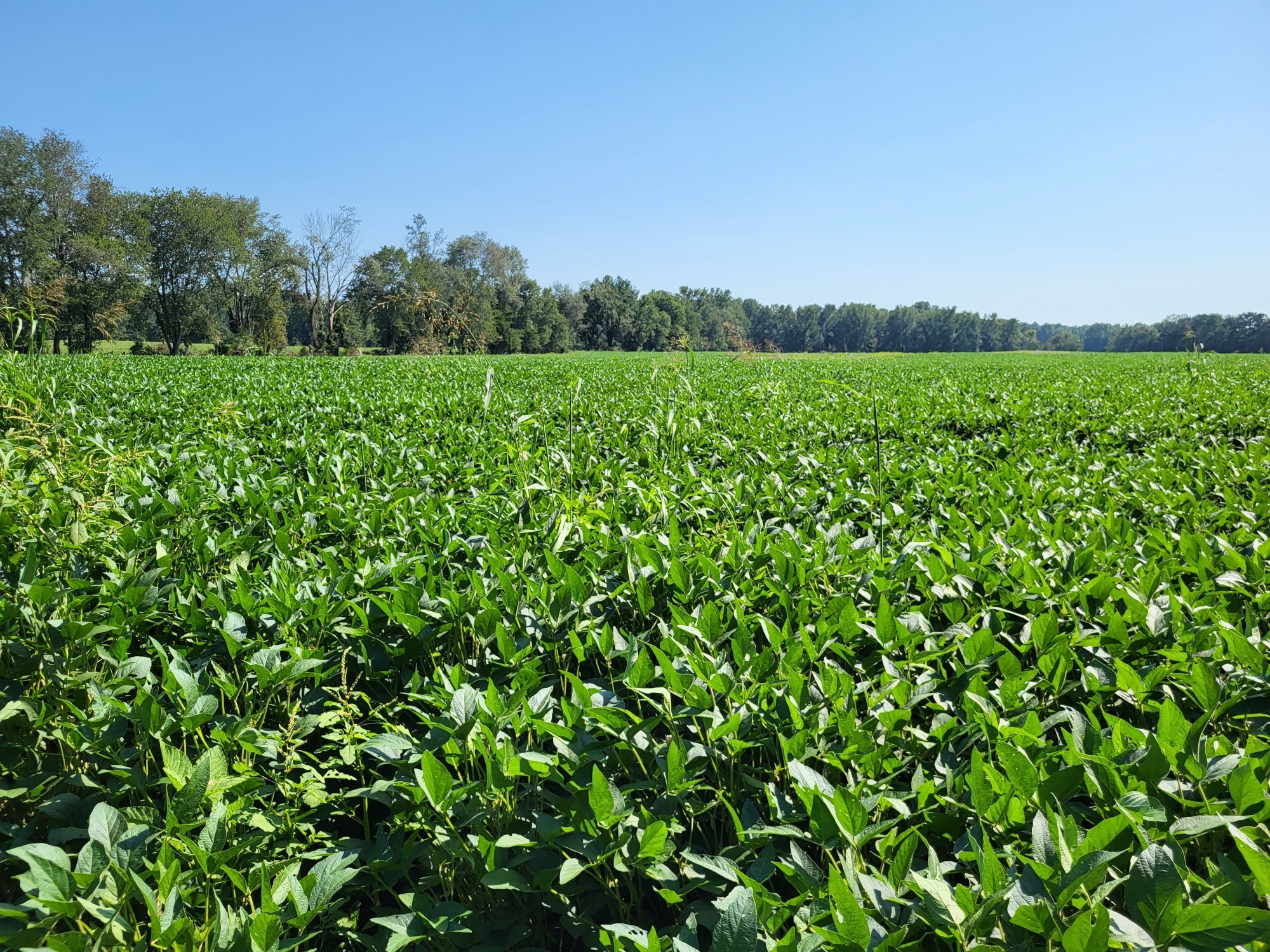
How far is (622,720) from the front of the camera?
1708 mm

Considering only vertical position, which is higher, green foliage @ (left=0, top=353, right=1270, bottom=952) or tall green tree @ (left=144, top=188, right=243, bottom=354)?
tall green tree @ (left=144, top=188, right=243, bottom=354)

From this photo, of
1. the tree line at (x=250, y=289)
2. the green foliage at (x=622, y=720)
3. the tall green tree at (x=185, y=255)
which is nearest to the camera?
the green foliage at (x=622, y=720)

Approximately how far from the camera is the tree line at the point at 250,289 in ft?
132

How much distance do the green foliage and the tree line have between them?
2.53 meters

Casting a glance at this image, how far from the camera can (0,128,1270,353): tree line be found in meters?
40.2

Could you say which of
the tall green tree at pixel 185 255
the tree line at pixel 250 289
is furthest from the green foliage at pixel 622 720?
the tall green tree at pixel 185 255

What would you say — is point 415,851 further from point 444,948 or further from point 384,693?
point 384,693

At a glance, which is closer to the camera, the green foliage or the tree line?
the green foliage

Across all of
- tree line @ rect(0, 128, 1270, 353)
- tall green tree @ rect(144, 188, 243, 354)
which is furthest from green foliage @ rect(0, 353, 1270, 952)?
tall green tree @ rect(144, 188, 243, 354)

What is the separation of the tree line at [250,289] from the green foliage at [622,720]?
8.29 ft

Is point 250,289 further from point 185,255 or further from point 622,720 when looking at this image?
point 622,720

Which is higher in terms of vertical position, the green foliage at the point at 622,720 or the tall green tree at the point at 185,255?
the tall green tree at the point at 185,255

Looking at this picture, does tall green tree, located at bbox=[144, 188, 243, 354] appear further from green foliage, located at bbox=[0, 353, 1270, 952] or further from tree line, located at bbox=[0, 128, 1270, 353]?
green foliage, located at bbox=[0, 353, 1270, 952]

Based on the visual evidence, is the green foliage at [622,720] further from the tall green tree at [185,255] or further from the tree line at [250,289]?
the tall green tree at [185,255]
